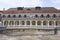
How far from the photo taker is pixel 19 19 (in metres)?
69.3

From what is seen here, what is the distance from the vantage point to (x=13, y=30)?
192ft

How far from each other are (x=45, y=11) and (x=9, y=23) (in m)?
11.5

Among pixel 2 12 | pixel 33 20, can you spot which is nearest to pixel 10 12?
pixel 2 12

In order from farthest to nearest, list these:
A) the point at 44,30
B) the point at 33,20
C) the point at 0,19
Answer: the point at 0,19 < the point at 33,20 < the point at 44,30

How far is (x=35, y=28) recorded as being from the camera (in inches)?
2343

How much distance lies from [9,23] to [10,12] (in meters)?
4.28

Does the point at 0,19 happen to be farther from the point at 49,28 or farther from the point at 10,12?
the point at 49,28

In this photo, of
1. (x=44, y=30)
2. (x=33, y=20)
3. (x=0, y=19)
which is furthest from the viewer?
(x=0, y=19)

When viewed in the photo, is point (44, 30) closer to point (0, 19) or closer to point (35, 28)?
point (35, 28)

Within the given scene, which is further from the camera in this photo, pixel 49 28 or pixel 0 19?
pixel 0 19

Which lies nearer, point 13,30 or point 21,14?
point 13,30

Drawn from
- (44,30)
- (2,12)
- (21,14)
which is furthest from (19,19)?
(44,30)

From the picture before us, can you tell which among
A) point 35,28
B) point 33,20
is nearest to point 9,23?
point 33,20

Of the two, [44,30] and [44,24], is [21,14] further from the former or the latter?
[44,30]
